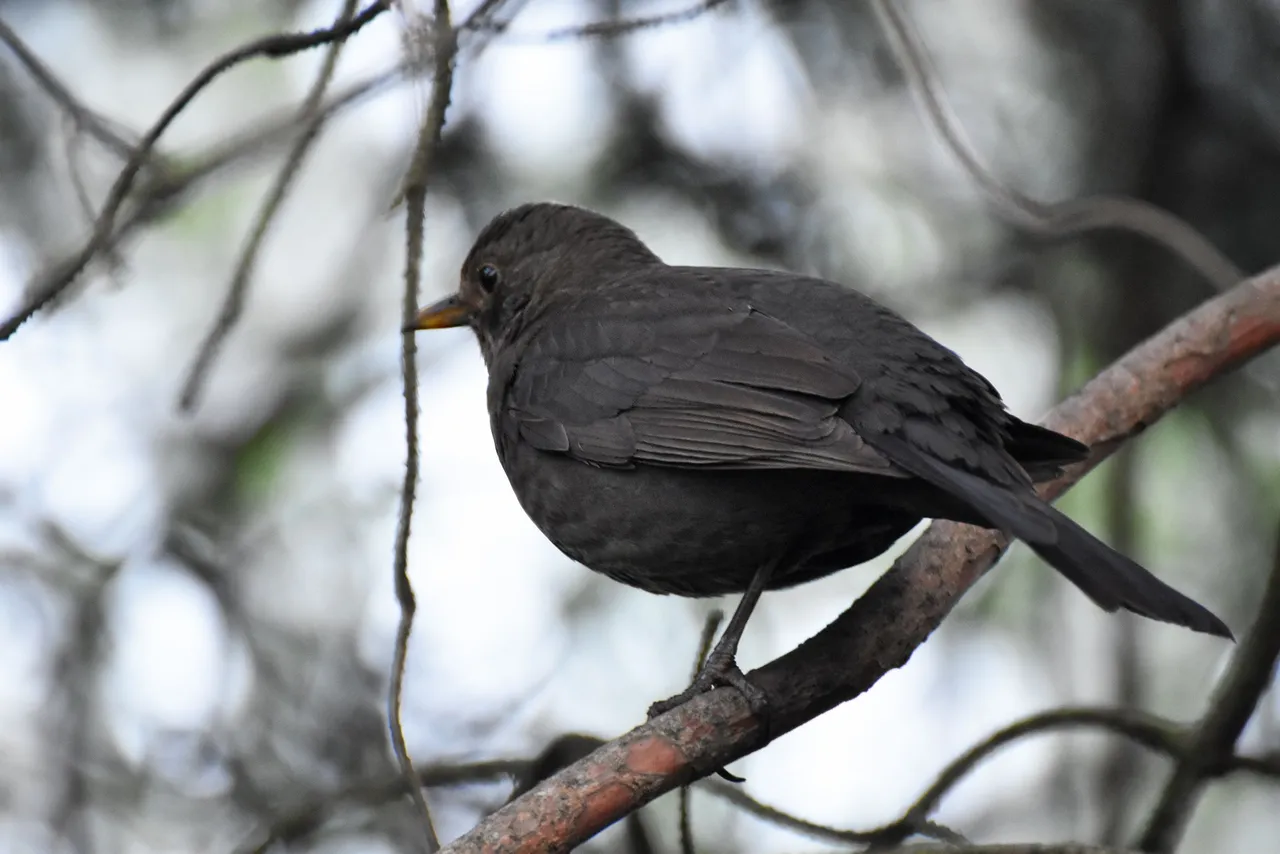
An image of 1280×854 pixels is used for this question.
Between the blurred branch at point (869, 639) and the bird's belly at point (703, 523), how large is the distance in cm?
21

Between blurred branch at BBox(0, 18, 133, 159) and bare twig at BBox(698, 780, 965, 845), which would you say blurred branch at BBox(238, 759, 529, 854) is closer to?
bare twig at BBox(698, 780, 965, 845)

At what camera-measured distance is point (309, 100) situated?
148 inches

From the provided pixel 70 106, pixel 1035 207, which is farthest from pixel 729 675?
pixel 70 106

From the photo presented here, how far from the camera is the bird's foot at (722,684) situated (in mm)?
3312

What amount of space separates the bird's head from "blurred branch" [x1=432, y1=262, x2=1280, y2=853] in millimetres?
1589

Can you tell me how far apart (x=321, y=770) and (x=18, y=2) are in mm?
3232

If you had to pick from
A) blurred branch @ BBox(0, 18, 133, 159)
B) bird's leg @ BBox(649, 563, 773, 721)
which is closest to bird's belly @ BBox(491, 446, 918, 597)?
bird's leg @ BBox(649, 563, 773, 721)

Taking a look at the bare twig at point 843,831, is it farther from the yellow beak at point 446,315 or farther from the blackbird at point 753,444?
the yellow beak at point 446,315

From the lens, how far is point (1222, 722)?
13.2 ft

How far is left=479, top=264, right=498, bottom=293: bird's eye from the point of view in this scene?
198 inches

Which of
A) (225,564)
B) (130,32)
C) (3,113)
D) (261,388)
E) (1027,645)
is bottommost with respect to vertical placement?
(1027,645)

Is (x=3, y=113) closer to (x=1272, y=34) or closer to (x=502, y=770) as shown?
(x=502, y=770)

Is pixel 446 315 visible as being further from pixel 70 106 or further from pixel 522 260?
pixel 70 106

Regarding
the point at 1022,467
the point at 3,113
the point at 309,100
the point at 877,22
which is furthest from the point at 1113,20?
the point at 3,113
